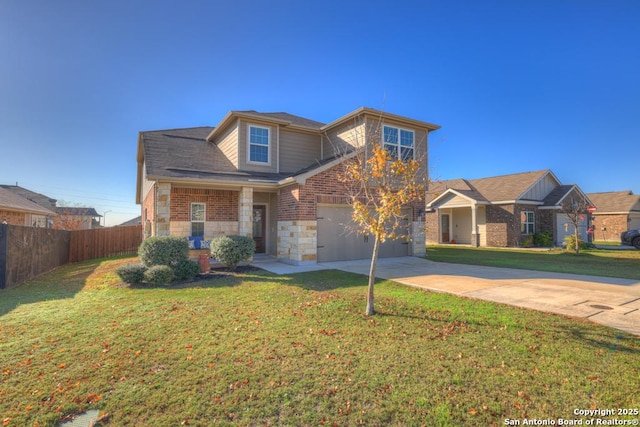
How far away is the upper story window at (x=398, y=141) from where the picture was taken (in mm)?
13376

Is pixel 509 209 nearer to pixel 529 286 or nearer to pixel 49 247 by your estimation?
pixel 529 286

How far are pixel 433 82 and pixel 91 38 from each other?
1310cm

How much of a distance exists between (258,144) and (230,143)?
5.10 ft

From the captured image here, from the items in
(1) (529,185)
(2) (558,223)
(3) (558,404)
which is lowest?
(3) (558,404)

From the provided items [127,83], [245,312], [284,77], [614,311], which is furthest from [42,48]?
[614,311]

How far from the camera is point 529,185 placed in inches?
829

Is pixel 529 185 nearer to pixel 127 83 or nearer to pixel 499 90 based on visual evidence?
pixel 499 90

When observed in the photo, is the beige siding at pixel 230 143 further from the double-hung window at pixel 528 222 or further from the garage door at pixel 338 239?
the double-hung window at pixel 528 222

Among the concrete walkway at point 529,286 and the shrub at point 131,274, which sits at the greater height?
the shrub at point 131,274

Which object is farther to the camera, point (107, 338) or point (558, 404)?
point (107, 338)

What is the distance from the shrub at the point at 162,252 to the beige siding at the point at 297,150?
6.61 m

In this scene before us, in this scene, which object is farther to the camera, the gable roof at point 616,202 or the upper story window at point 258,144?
Answer: the gable roof at point 616,202

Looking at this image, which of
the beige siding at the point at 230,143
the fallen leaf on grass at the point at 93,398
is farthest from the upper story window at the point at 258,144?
the fallen leaf on grass at the point at 93,398

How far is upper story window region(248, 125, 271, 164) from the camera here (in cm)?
1359
